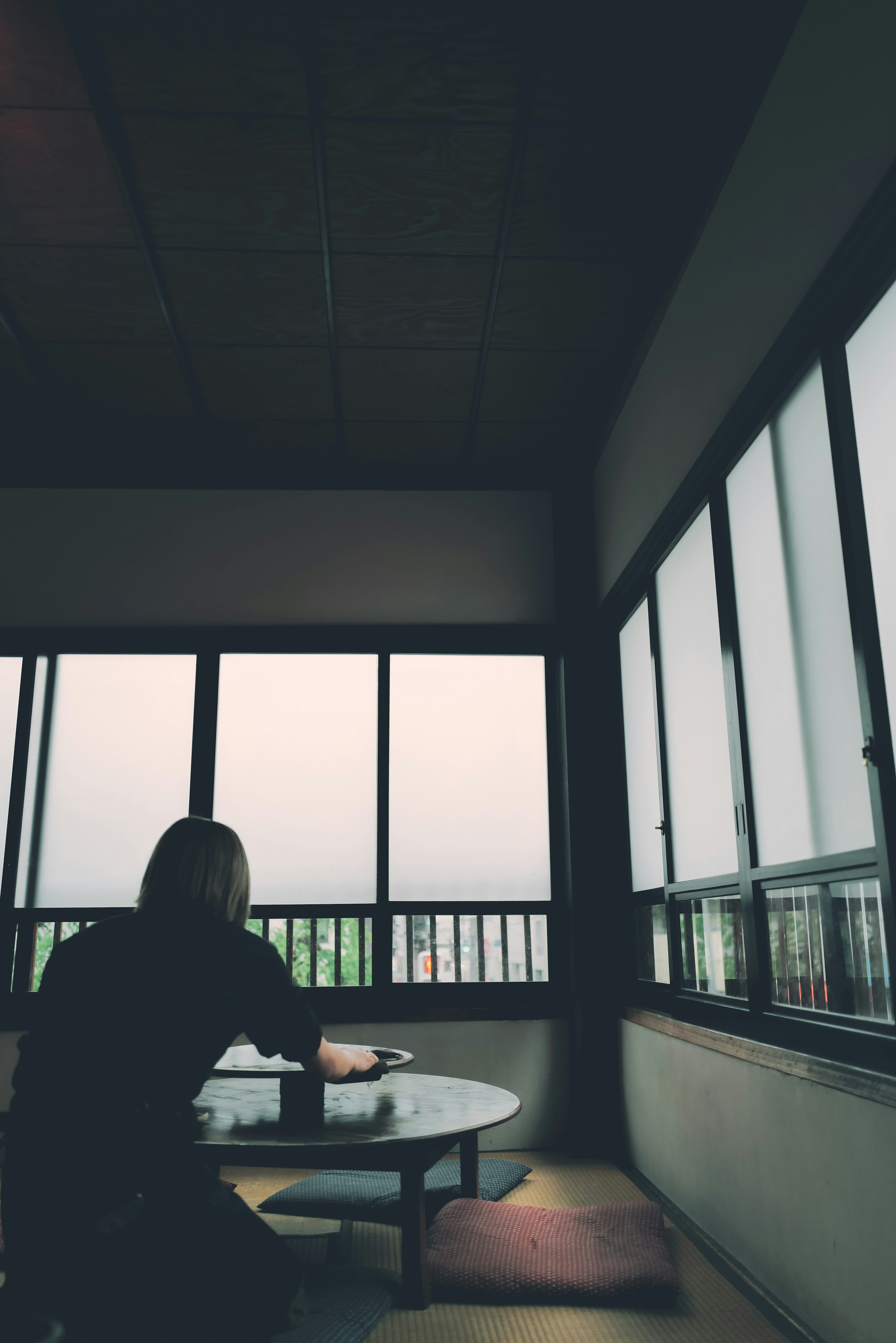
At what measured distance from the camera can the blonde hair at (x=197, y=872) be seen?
1.77m

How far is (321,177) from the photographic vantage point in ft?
9.20

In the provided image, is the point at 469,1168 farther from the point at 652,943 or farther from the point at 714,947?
the point at 652,943

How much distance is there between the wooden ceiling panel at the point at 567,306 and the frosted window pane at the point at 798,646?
1.00 meters

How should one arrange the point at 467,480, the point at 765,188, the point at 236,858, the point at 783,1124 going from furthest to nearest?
the point at 467,480
the point at 765,188
the point at 783,1124
the point at 236,858

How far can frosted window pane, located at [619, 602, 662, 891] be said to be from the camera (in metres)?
3.64

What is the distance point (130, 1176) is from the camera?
4.97ft

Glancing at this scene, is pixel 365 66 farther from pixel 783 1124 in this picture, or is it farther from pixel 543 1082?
pixel 543 1082

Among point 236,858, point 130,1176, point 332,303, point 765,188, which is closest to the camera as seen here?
point 130,1176

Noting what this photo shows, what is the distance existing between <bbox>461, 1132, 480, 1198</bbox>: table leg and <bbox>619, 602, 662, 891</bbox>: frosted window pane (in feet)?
3.84

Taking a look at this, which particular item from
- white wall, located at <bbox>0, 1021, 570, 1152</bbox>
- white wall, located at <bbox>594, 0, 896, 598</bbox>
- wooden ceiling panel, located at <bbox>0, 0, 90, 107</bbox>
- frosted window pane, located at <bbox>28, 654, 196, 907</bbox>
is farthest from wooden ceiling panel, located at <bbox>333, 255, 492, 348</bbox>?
white wall, located at <bbox>0, 1021, 570, 1152</bbox>

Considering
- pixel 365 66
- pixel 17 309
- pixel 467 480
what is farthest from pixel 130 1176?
pixel 467 480

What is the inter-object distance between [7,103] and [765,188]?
2.08 metres

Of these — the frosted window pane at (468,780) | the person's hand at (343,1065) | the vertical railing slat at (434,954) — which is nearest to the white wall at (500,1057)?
the vertical railing slat at (434,954)

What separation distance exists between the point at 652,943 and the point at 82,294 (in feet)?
10.7
